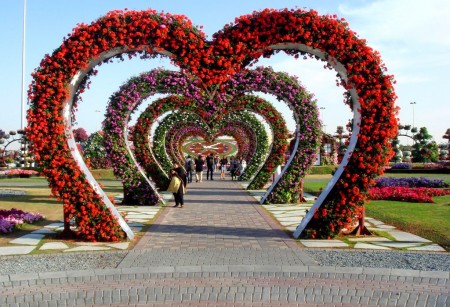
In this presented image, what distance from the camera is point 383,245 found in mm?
8742

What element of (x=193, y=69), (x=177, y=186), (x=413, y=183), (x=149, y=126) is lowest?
(x=413, y=183)

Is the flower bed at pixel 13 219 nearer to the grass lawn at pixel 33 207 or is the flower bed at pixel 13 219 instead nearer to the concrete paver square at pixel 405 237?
the grass lawn at pixel 33 207

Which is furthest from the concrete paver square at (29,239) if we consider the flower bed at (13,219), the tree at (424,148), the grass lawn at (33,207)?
the tree at (424,148)

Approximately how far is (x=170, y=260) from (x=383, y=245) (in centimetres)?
358

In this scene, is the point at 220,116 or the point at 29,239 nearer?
the point at 29,239

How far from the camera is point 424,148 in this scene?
52.7 metres

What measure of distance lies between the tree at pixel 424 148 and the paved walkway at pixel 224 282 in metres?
46.8

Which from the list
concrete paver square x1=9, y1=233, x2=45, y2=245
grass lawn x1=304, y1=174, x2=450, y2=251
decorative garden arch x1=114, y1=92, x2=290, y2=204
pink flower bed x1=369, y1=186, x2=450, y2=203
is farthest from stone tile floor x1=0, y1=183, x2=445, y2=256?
pink flower bed x1=369, y1=186, x2=450, y2=203

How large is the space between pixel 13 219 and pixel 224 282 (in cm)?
636

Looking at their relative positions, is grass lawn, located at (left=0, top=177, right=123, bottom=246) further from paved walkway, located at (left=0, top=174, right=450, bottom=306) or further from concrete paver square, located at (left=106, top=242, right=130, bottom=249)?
paved walkway, located at (left=0, top=174, right=450, bottom=306)

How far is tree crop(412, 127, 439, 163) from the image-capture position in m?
51.7

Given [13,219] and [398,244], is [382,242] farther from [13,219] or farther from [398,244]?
[13,219]

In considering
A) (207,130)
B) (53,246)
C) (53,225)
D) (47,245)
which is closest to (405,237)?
(53,246)

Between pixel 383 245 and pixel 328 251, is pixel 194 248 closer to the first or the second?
pixel 328 251
